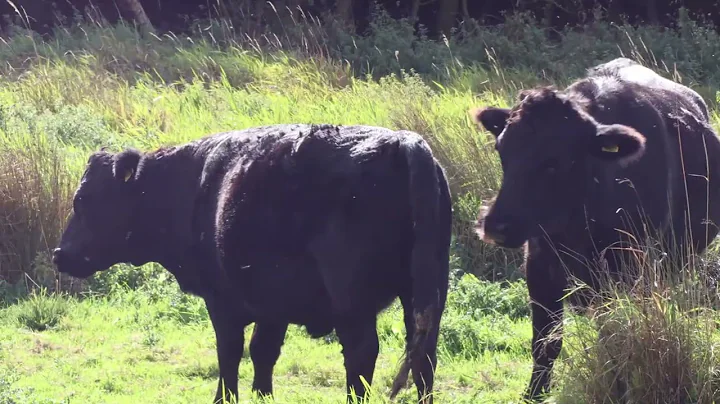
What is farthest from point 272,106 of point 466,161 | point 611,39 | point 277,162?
point 611,39

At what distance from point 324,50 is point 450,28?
4006 mm

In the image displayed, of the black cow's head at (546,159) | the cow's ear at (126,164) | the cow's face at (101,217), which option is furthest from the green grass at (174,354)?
the cow's ear at (126,164)

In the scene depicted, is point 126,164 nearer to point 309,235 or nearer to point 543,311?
point 309,235

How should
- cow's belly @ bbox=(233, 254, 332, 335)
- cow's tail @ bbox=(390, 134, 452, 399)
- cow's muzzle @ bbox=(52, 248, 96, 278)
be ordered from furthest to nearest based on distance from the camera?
cow's muzzle @ bbox=(52, 248, 96, 278) < cow's belly @ bbox=(233, 254, 332, 335) < cow's tail @ bbox=(390, 134, 452, 399)

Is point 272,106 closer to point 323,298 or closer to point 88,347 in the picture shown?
point 88,347

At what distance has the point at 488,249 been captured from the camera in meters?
8.60

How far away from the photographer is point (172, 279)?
8.84 meters

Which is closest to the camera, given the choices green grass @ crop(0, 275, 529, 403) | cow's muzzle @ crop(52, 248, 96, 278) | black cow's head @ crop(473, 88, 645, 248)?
black cow's head @ crop(473, 88, 645, 248)

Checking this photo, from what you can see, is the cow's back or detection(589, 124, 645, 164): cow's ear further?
detection(589, 124, 645, 164): cow's ear

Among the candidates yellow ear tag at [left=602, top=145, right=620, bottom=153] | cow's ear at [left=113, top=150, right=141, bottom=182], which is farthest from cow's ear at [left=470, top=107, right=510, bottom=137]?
cow's ear at [left=113, top=150, right=141, bottom=182]

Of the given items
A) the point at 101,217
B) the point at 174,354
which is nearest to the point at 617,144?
the point at 101,217

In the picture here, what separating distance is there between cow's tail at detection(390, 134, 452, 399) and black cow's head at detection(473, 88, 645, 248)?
546 mm

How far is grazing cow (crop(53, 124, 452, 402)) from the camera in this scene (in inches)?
199

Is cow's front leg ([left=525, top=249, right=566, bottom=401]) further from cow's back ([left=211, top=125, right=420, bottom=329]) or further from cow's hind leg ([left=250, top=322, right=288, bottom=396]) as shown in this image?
cow's hind leg ([left=250, top=322, right=288, bottom=396])
